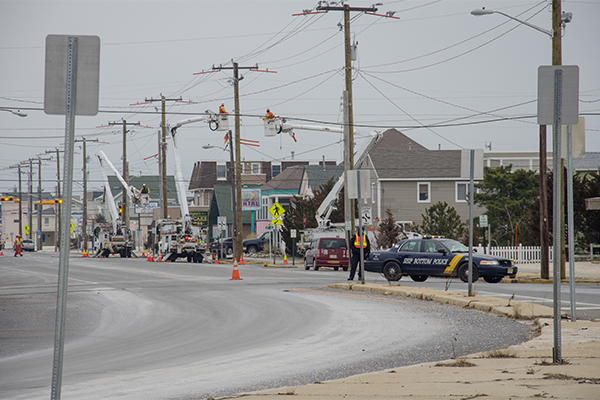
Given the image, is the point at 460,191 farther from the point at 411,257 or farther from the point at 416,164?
the point at 411,257

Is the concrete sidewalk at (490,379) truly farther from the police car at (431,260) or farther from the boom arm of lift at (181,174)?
the boom arm of lift at (181,174)

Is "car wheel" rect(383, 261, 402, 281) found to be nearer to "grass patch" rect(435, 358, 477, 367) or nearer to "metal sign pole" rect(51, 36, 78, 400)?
"grass patch" rect(435, 358, 477, 367)

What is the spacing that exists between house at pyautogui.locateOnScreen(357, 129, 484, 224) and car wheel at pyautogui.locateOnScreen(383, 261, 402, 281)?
26.9 metres

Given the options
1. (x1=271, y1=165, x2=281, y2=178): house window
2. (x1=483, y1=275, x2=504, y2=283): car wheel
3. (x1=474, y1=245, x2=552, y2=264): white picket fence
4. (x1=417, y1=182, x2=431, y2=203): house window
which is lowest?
(x1=483, y1=275, x2=504, y2=283): car wheel

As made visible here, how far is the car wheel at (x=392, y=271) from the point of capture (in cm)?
2325

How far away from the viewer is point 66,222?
529 centimetres

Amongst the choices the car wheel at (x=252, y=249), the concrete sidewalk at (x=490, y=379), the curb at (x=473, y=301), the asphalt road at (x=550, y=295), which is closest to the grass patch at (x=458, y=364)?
the concrete sidewalk at (x=490, y=379)

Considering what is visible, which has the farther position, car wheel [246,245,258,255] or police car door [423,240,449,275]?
car wheel [246,245,258,255]

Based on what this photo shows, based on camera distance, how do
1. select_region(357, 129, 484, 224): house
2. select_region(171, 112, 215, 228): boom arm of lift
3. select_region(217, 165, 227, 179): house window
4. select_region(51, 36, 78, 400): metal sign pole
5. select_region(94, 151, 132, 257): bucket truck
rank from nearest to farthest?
select_region(51, 36, 78, 400): metal sign pole < select_region(171, 112, 215, 228): boom arm of lift < select_region(357, 129, 484, 224): house < select_region(94, 151, 132, 257): bucket truck < select_region(217, 165, 227, 179): house window

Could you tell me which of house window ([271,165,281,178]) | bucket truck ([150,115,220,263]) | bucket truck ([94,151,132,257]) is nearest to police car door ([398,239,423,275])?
bucket truck ([150,115,220,263])

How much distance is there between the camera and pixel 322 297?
687 inches

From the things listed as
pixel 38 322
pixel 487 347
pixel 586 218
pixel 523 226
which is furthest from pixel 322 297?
pixel 523 226

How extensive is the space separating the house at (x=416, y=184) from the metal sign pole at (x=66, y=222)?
4534 cm

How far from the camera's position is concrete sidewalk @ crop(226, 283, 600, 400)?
20.6 ft
